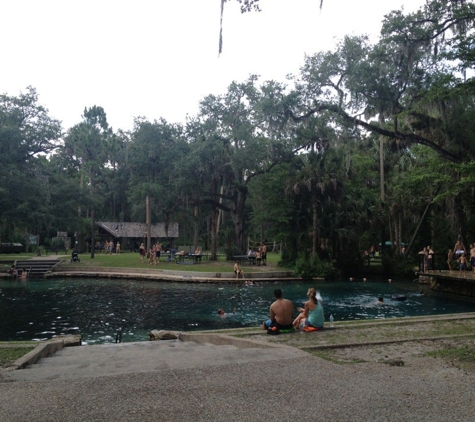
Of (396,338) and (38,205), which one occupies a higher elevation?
(38,205)

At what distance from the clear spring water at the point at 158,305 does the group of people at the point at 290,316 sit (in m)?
5.25

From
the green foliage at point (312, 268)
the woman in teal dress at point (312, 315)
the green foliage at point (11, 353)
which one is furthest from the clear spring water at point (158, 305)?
the woman in teal dress at point (312, 315)

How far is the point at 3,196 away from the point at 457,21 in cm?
3170

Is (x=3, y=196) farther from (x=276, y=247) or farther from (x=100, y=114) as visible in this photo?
(x=100, y=114)

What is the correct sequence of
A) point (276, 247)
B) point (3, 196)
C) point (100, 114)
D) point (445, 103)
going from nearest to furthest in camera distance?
point (445, 103) < point (3, 196) < point (276, 247) < point (100, 114)

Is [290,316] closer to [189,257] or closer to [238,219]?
[189,257]

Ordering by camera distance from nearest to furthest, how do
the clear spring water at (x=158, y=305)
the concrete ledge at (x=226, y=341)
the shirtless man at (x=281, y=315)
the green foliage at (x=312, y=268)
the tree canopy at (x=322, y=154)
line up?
the concrete ledge at (x=226, y=341) < the shirtless man at (x=281, y=315) < the clear spring water at (x=158, y=305) < the tree canopy at (x=322, y=154) < the green foliage at (x=312, y=268)

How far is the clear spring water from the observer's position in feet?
49.0

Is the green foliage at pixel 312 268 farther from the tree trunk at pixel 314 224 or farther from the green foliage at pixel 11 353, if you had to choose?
the green foliage at pixel 11 353

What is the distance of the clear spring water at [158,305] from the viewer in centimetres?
1495

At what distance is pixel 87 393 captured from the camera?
477 centimetres

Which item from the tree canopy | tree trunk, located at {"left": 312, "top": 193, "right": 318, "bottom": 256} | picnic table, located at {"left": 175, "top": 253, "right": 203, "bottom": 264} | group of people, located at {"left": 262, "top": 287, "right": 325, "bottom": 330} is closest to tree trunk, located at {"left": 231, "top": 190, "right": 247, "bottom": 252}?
the tree canopy

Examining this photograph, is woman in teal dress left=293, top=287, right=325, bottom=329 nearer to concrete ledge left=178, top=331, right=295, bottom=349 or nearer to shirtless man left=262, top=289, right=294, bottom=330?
shirtless man left=262, top=289, right=294, bottom=330

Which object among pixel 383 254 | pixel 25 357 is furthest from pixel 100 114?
pixel 25 357
